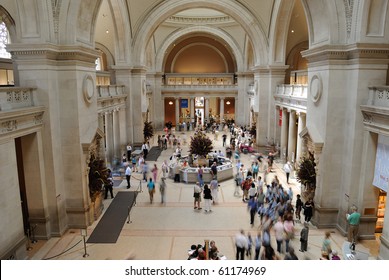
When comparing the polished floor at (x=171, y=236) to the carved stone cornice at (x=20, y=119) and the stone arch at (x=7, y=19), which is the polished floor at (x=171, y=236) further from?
the stone arch at (x=7, y=19)

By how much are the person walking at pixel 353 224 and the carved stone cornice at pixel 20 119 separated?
32.3ft

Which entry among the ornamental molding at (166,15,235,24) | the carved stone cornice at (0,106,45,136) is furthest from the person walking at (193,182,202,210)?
the ornamental molding at (166,15,235,24)

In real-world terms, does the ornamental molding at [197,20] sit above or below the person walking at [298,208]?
above

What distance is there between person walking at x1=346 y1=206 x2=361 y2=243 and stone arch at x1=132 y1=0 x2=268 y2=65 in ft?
47.4

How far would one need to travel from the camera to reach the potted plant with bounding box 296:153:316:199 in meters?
11.5

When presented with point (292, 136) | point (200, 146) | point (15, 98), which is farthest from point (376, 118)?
point (15, 98)

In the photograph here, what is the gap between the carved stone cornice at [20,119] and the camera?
8.00 m

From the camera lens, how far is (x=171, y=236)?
1035cm

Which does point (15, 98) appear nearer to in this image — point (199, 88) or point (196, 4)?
point (196, 4)

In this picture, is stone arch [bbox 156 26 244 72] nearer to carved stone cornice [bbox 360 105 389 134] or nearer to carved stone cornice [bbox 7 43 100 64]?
carved stone cornice [bbox 7 43 100 64]

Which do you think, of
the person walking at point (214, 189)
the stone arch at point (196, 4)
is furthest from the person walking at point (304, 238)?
the stone arch at point (196, 4)

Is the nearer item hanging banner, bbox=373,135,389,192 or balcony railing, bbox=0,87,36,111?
balcony railing, bbox=0,87,36,111

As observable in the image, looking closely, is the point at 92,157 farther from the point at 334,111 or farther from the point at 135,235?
the point at 334,111
